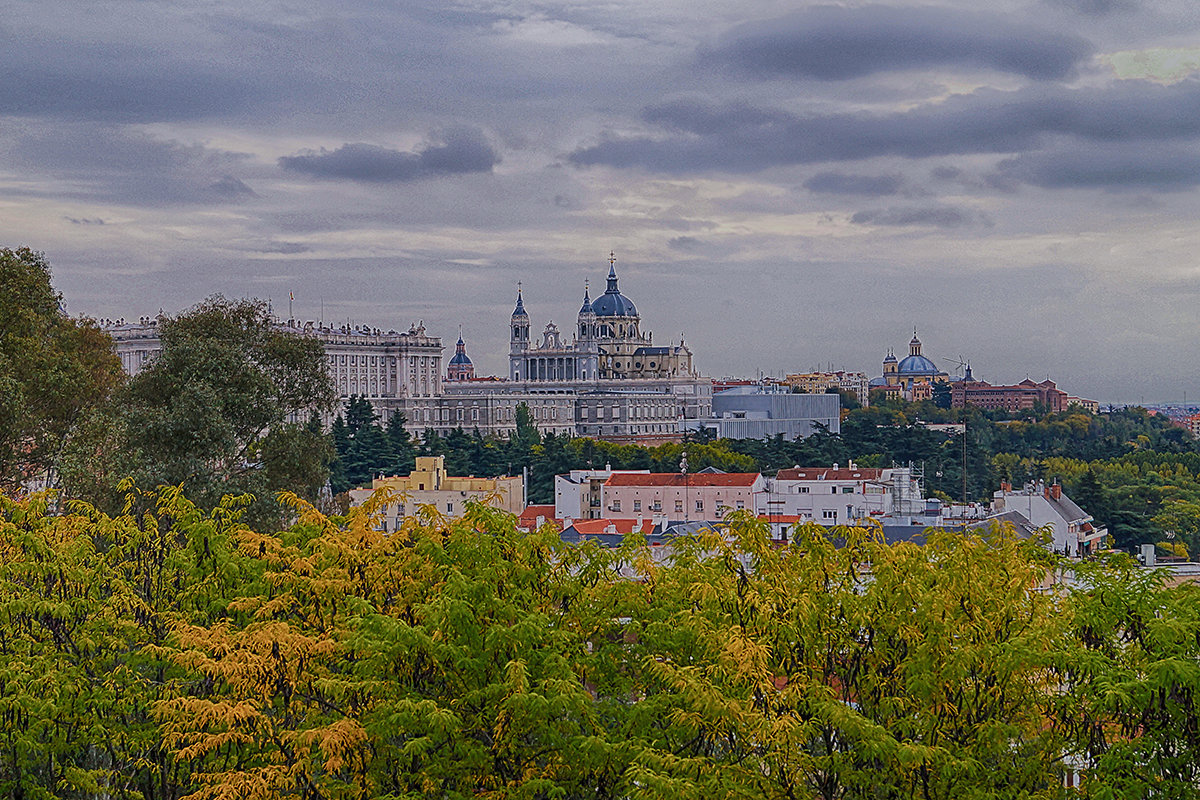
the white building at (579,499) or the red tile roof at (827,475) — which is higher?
the red tile roof at (827,475)

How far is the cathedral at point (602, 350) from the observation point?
154875 millimetres

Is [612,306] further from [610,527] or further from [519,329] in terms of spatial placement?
[610,527]

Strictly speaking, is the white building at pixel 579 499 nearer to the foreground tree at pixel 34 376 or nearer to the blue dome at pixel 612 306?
the foreground tree at pixel 34 376

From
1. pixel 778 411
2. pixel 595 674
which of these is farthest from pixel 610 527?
pixel 778 411

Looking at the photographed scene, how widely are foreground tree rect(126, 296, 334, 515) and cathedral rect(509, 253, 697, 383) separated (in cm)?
12213

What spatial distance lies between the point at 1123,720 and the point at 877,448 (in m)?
87.6

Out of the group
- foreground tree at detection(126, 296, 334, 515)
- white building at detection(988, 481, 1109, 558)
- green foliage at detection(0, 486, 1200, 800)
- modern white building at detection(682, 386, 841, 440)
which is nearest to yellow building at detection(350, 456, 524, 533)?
white building at detection(988, 481, 1109, 558)

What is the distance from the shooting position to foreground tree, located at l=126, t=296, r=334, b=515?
2733 cm

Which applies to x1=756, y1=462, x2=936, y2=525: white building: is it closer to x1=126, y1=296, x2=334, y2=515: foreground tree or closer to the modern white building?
x1=126, y1=296, x2=334, y2=515: foreground tree

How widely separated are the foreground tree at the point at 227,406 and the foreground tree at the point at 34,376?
1.35 m

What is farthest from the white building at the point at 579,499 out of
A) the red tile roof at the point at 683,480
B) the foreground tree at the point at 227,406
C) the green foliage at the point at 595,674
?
the green foliage at the point at 595,674

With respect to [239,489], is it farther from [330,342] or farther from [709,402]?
[709,402]

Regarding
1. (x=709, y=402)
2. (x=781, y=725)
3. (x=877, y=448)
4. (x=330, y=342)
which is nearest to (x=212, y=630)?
(x=781, y=725)

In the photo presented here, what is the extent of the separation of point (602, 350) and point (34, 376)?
133005 millimetres
